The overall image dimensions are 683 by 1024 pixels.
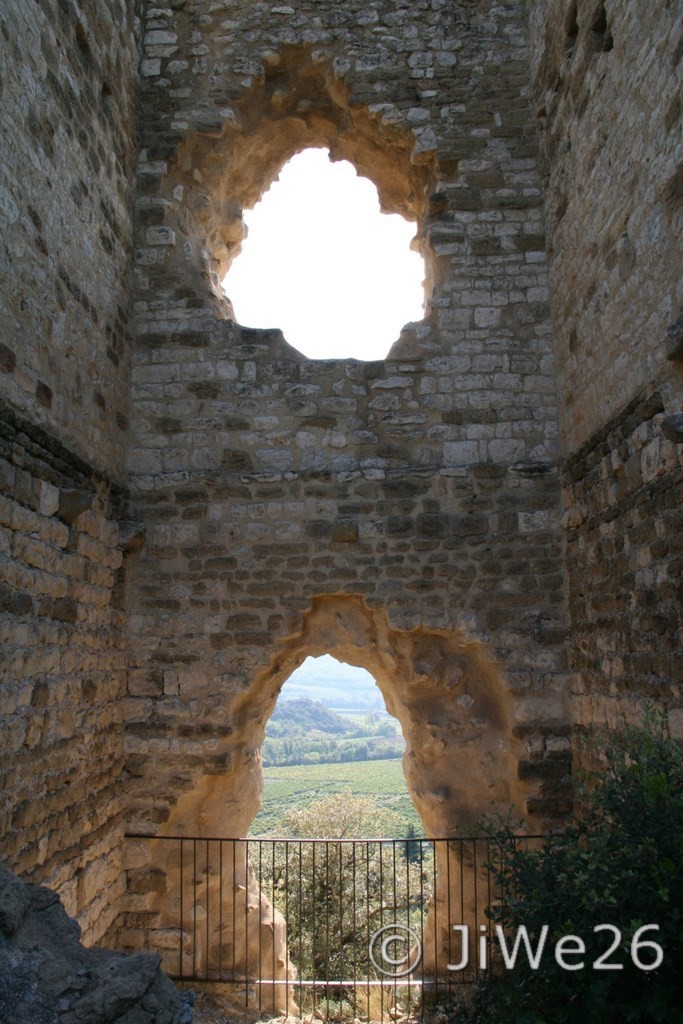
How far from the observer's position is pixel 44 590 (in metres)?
4.45

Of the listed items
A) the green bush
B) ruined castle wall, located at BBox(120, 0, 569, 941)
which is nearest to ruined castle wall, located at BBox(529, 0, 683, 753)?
ruined castle wall, located at BBox(120, 0, 569, 941)

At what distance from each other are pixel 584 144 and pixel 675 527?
9.70 ft

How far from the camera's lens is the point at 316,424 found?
6008mm

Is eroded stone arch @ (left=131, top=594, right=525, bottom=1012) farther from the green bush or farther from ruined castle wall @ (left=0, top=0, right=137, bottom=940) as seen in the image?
the green bush

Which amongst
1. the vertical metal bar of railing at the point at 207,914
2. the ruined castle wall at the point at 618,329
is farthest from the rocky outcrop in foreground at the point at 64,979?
the vertical metal bar of railing at the point at 207,914

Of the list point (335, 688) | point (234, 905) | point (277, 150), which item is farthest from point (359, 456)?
point (335, 688)

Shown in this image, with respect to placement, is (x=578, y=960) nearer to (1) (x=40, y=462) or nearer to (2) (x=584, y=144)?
(1) (x=40, y=462)

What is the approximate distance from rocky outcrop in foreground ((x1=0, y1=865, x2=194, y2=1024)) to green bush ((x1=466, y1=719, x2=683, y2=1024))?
1509mm

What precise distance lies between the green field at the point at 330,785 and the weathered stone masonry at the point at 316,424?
13018mm

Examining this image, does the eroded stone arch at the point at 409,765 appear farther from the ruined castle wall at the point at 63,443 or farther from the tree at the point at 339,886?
the ruined castle wall at the point at 63,443

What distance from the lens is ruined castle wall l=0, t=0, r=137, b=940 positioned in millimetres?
4156

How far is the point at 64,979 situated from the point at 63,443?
10.9 ft

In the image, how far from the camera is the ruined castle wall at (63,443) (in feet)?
13.6

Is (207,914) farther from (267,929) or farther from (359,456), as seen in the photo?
(359,456)
